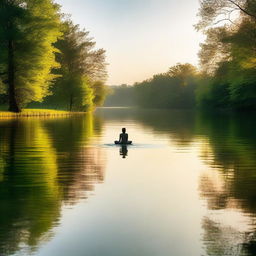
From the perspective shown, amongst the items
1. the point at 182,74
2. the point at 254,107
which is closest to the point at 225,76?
the point at 254,107

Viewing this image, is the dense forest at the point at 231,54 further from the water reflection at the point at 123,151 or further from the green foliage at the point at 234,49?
the water reflection at the point at 123,151

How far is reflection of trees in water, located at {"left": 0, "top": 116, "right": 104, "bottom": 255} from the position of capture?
327 inches

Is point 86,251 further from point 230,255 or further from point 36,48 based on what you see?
point 36,48

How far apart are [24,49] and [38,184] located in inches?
1987

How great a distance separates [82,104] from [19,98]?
91.6 ft

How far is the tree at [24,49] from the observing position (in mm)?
60541

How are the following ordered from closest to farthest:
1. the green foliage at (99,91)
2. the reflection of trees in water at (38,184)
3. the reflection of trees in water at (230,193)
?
1. the reflection of trees in water at (230,193)
2. the reflection of trees in water at (38,184)
3. the green foliage at (99,91)

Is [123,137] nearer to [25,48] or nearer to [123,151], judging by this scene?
[123,151]

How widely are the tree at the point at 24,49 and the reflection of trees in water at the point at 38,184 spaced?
126ft

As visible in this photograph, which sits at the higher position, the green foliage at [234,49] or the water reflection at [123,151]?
the green foliage at [234,49]

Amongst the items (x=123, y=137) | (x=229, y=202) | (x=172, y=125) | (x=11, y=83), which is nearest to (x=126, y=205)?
(x=229, y=202)

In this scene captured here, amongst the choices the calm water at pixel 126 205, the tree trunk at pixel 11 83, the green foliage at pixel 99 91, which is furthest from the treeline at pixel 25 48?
the calm water at pixel 126 205

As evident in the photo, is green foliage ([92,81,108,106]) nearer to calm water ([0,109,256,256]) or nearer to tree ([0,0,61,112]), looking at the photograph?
tree ([0,0,61,112])

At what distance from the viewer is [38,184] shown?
→ 1297 centimetres
